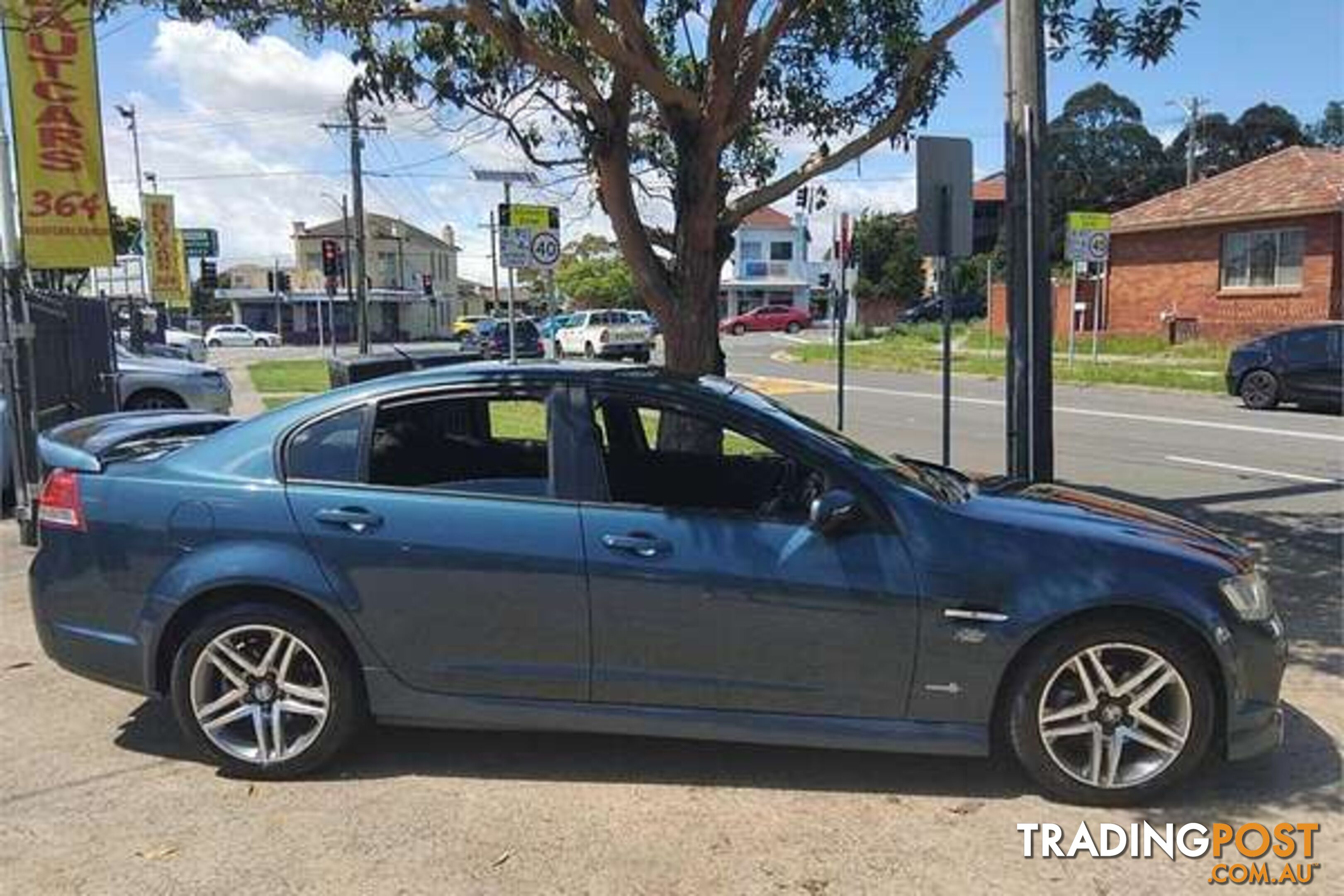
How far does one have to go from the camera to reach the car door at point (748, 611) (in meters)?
4.08

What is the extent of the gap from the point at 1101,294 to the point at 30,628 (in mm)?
33779

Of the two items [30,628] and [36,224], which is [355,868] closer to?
[30,628]

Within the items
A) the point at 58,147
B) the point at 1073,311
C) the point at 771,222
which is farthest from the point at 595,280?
the point at 58,147

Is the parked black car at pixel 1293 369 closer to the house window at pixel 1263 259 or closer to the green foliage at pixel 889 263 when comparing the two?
the house window at pixel 1263 259

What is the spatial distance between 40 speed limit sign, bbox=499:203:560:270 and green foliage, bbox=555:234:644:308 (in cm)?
7585

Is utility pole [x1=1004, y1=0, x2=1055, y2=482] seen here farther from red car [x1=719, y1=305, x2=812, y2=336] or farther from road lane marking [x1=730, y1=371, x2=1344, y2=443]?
red car [x1=719, y1=305, x2=812, y2=336]

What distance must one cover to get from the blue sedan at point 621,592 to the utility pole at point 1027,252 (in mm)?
3610

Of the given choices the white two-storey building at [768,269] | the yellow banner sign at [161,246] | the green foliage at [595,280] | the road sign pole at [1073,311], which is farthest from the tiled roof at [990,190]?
the yellow banner sign at [161,246]

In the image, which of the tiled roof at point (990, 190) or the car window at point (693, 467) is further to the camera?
the tiled roof at point (990, 190)

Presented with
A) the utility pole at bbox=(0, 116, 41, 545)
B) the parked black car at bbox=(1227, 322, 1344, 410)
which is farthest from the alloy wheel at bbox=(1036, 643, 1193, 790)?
the parked black car at bbox=(1227, 322, 1344, 410)

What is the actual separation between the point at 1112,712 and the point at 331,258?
31.1 metres

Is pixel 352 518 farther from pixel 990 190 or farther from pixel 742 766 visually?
pixel 990 190

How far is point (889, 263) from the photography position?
227ft

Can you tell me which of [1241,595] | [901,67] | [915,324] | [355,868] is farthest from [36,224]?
[915,324]
